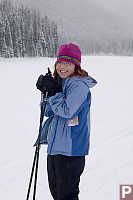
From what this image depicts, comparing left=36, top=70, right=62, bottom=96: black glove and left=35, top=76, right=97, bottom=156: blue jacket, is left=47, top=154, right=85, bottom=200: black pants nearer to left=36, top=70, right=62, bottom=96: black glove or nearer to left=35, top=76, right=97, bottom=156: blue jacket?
left=35, top=76, right=97, bottom=156: blue jacket

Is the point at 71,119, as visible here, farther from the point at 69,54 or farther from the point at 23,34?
the point at 23,34

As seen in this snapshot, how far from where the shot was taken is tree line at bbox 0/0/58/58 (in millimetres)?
39281

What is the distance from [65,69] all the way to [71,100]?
1.17ft

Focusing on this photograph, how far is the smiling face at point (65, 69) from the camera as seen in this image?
184 centimetres

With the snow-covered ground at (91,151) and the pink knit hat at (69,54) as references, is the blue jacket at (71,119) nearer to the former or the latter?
the pink knit hat at (69,54)

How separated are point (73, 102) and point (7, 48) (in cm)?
4100

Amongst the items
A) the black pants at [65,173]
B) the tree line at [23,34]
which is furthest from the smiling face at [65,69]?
the tree line at [23,34]

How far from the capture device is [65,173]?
1.93 m

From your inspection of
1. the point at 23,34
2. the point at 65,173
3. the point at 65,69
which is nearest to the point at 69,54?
the point at 65,69

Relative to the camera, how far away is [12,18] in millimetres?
41656

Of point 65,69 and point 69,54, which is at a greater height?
point 69,54

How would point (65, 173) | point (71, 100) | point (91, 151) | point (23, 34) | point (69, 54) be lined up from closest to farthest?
point (71, 100) < point (69, 54) < point (65, 173) < point (91, 151) < point (23, 34)

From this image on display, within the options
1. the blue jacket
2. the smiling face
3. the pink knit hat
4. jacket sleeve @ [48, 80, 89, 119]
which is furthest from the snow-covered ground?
the pink knit hat

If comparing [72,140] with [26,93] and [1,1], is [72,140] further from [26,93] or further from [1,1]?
[1,1]
